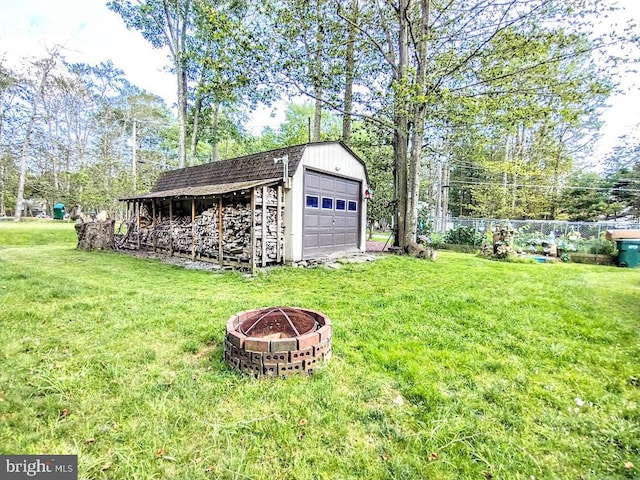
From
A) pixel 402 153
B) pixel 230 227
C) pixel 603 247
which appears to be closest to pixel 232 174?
pixel 230 227

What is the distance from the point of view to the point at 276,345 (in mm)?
2373

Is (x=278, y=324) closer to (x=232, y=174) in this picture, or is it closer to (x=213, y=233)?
(x=213, y=233)

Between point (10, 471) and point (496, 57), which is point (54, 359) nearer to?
point (10, 471)

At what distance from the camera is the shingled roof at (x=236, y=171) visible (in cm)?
780

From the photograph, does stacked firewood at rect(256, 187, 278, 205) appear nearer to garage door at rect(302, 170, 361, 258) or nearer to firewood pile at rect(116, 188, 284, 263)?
firewood pile at rect(116, 188, 284, 263)

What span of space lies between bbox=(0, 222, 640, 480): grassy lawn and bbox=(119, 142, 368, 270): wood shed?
124 inches

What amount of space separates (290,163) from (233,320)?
566cm

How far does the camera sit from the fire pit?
2.37m

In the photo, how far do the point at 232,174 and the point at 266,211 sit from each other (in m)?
2.87

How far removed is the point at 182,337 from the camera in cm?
317

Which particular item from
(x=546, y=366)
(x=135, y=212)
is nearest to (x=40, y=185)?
(x=135, y=212)

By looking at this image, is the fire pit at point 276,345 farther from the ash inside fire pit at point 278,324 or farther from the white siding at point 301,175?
the white siding at point 301,175

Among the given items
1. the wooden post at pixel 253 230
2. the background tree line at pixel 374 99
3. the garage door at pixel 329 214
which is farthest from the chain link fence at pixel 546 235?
the wooden post at pixel 253 230

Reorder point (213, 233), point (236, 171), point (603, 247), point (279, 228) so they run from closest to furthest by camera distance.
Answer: point (279, 228)
point (213, 233)
point (236, 171)
point (603, 247)
